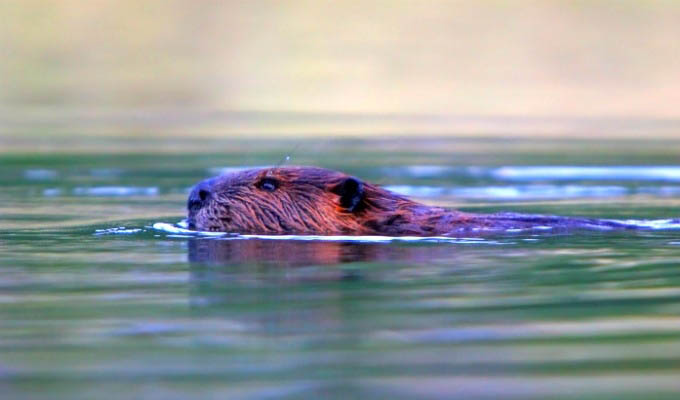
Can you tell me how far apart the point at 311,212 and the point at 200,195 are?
58 centimetres

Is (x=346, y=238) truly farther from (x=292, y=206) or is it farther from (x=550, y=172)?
(x=550, y=172)

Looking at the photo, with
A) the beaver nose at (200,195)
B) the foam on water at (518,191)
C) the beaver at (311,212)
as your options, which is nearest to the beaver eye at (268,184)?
the beaver at (311,212)

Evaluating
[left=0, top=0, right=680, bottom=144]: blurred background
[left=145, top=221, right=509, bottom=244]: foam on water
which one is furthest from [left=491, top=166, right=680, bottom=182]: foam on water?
[left=145, top=221, right=509, bottom=244]: foam on water

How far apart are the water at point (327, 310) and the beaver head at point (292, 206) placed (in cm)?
17

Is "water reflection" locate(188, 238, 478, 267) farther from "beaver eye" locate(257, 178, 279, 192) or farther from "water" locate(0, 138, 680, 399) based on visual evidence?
"beaver eye" locate(257, 178, 279, 192)

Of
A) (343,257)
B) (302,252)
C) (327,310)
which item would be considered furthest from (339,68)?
(327,310)

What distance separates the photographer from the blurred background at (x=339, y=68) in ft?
67.1

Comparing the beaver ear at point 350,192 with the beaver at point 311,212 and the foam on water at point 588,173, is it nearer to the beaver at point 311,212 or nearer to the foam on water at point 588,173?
the beaver at point 311,212

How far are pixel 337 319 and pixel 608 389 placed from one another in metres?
1.31

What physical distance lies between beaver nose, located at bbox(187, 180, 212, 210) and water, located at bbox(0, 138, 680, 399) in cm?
19

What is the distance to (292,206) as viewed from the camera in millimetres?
7941

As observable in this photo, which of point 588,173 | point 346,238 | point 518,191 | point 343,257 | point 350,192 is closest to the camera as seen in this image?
point 343,257

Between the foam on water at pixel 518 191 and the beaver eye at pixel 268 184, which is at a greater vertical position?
the beaver eye at pixel 268 184

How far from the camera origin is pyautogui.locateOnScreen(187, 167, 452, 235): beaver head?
791cm
